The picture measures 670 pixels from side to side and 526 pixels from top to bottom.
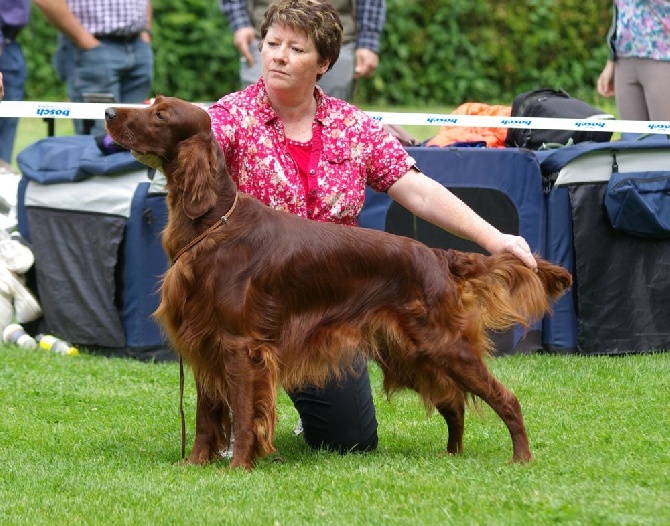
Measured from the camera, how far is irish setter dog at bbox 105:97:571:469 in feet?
12.8

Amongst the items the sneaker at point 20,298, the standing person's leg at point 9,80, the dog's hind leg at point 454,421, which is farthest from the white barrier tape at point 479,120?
the dog's hind leg at point 454,421

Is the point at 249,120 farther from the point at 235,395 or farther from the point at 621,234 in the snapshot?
the point at 621,234

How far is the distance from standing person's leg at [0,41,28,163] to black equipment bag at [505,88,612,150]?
10.1 ft

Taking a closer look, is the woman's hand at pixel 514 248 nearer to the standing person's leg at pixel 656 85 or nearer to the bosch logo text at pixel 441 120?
the bosch logo text at pixel 441 120

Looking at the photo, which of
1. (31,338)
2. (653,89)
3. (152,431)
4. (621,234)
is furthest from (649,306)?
(31,338)

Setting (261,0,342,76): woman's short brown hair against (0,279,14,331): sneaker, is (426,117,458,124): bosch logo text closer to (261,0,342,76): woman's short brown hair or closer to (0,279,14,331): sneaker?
(261,0,342,76): woman's short brown hair

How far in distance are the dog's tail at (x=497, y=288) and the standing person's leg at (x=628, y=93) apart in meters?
2.81

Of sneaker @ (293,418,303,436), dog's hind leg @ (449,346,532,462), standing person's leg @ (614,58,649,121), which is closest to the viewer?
dog's hind leg @ (449,346,532,462)

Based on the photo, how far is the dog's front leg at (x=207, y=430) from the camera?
417 centimetres

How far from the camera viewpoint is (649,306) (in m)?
5.91

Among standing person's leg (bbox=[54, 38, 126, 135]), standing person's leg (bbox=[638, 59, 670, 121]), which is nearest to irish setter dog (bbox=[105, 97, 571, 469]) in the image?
standing person's leg (bbox=[638, 59, 670, 121])

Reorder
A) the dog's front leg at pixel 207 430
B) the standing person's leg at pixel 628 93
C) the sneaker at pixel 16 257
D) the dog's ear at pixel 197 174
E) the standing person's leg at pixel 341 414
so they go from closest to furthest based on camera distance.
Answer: the dog's ear at pixel 197 174
the dog's front leg at pixel 207 430
the standing person's leg at pixel 341 414
the sneaker at pixel 16 257
the standing person's leg at pixel 628 93

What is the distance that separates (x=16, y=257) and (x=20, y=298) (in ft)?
0.67

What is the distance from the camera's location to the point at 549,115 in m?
6.56
